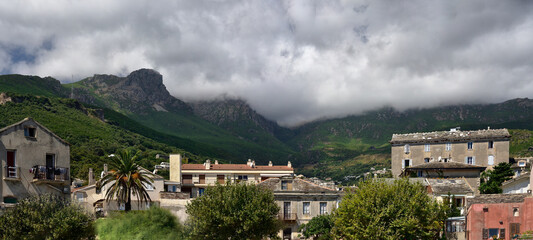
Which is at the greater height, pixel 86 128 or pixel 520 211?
pixel 86 128

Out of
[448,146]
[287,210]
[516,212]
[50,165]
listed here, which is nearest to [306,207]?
[287,210]

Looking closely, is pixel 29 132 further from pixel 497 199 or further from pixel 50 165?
pixel 497 199

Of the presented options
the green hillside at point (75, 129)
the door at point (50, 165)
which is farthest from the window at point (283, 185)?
the green hillside at point (75, 129)

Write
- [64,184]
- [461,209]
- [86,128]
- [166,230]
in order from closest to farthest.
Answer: [64,184]
[166,230]
[461,209]
[86,128]

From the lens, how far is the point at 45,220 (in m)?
44.3

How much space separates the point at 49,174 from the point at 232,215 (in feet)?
62.4

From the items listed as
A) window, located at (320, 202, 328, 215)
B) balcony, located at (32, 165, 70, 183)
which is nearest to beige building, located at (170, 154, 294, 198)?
window, located at (320, 202, 328, 215)

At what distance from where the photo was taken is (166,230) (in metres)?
52.3

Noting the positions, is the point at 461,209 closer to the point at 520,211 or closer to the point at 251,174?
the point at 520,211

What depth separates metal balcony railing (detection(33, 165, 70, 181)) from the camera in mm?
45250

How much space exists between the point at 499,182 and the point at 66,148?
59.5m

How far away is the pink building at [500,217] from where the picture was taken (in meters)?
48.3

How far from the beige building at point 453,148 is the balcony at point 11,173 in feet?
225

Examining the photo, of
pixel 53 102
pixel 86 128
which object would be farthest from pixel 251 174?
pixel 53 102
